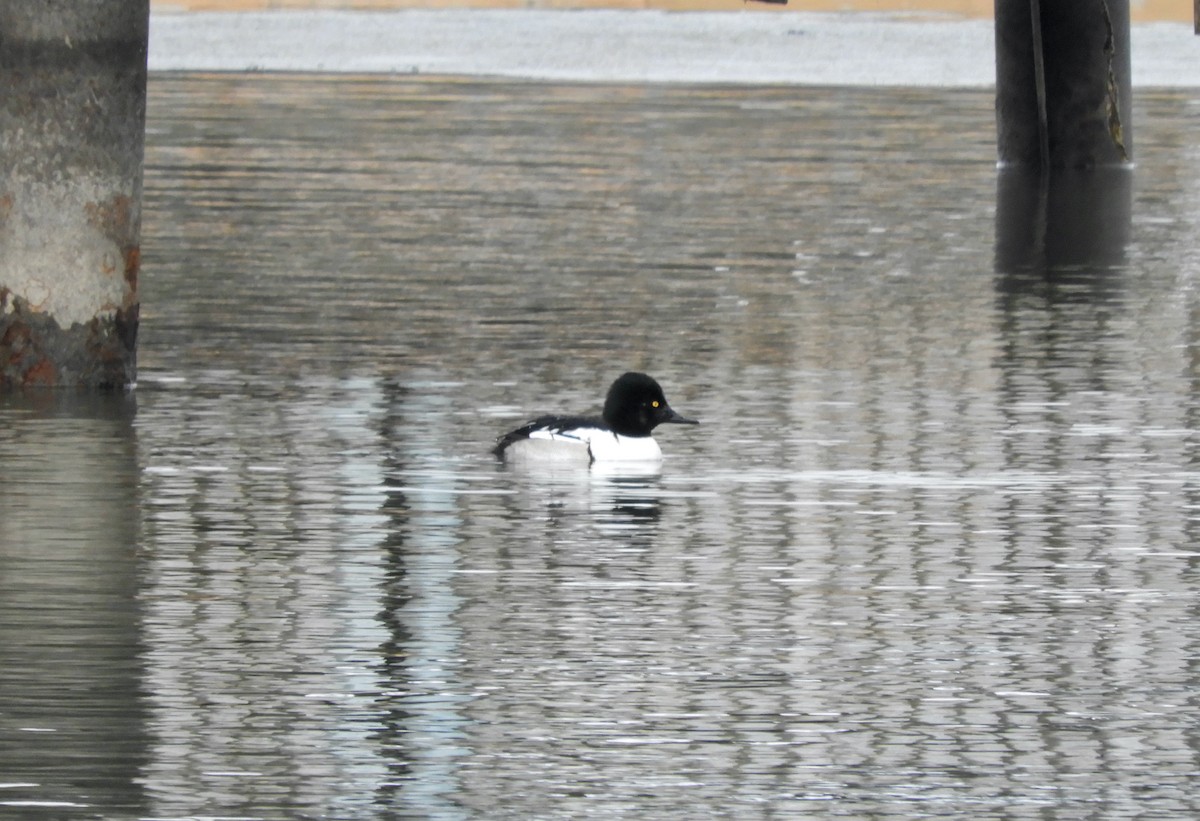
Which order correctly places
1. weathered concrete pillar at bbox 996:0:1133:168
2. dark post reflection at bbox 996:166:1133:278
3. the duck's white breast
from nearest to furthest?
the duck's white breast
dark post reflection at bbox 996:166:1133:278
weathered concrete pillar at bbox 996:0:1133:168

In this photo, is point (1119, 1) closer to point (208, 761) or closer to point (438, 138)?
point (438, 138)

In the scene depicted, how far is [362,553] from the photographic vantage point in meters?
10.6

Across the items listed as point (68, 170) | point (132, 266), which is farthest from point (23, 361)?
point (68, 170)

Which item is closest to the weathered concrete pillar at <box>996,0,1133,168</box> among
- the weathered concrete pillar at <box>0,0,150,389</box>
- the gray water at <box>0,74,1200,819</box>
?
the gray water at <box>0,74,1200,819</box>

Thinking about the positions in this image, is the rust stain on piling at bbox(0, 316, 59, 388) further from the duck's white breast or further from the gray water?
the duck's white breast

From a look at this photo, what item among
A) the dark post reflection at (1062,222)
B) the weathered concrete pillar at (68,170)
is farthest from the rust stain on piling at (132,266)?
the dark post reflection at (1062,222)

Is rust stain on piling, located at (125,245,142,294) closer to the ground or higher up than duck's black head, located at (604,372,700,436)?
higher up

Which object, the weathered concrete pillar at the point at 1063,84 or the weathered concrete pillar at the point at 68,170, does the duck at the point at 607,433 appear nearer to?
the weathered concrete pillar at the point at 68,170

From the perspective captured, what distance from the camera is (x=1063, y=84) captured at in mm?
28672

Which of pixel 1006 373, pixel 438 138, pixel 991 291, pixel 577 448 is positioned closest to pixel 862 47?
pixel 438 138

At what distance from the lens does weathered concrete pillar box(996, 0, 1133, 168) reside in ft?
93.5

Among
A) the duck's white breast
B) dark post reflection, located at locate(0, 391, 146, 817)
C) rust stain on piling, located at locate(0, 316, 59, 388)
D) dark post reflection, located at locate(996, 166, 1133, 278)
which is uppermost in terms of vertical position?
dark post reflection, located at locate(996, 166, 1133, 278)

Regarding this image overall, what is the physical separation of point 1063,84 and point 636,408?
1655 cm

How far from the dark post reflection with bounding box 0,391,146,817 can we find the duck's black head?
1.88m
